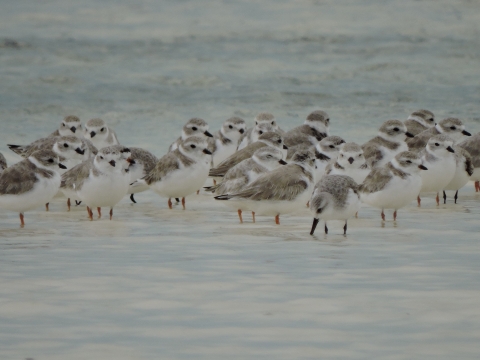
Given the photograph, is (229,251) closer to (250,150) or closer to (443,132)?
(250,150)

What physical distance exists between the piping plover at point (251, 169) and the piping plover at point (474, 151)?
10.5 ft

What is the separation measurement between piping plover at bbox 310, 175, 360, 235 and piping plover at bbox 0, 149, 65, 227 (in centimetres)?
339

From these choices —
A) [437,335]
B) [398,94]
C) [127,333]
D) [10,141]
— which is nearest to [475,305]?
[437,335]

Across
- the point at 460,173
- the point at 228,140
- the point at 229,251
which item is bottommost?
the point at 229,251

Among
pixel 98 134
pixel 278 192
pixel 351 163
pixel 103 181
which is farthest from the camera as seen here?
pixel 98 134

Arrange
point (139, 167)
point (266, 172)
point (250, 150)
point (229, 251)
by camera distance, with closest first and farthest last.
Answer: point (229, 251), point (266, 172), point (139, 167), point (250, 150)

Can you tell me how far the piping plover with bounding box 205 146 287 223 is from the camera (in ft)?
39.4

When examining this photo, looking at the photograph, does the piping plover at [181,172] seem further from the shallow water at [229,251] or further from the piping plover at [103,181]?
the piping plover at [103,181]

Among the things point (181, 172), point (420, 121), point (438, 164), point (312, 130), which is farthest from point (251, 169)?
point (420, 121)

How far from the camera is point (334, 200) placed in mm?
10156

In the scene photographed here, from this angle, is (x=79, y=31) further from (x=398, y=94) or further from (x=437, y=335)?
(x=437, y=335)

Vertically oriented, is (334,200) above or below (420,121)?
below

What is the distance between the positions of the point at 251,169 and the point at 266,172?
383 mm

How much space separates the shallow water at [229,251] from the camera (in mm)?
6625
